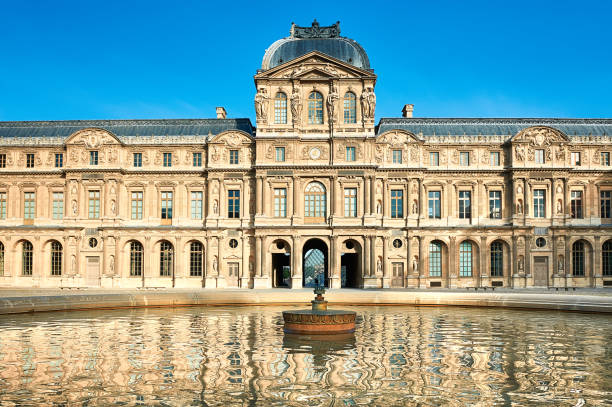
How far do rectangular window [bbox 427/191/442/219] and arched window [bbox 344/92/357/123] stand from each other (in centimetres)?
980

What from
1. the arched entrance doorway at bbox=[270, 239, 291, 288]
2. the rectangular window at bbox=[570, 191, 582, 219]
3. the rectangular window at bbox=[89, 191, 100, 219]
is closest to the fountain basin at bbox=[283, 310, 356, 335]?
the arched entrance doorway at bbox=[270, 239, 291, 288]

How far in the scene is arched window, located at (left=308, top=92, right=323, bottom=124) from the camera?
55219 millimetres

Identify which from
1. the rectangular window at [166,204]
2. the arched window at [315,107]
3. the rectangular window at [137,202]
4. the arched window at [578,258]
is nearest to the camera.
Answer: the arched window at [315,107]

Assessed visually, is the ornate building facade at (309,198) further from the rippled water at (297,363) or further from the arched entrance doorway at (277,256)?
the rippled water at (297,363)

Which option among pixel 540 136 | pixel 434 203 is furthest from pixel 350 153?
pixel 540 136

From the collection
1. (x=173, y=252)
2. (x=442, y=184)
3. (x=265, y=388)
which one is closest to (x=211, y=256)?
(x=173, y=252)

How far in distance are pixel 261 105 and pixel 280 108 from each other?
71.0 inches

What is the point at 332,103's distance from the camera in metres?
54.4

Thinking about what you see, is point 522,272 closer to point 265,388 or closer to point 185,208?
point 185,208

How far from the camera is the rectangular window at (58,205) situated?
56875mm

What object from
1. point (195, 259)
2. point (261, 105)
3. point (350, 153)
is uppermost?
point (261, 105)

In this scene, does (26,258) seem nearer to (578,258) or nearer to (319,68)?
(319,68)

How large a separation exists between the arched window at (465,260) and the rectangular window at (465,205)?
2.56 meters

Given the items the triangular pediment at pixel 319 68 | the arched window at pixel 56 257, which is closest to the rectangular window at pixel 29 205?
the arched window at pixel 56 257
